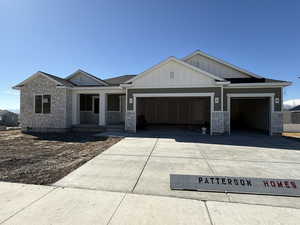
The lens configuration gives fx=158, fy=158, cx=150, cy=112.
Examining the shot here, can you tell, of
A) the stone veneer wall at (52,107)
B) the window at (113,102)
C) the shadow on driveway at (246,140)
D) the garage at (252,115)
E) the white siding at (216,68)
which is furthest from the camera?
the window at (113,102)

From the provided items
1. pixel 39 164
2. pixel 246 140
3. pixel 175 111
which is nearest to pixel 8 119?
pixel 39 164

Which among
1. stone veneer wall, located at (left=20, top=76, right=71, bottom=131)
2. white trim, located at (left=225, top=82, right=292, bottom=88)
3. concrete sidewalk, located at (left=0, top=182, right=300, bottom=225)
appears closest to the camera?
concrete sidewalk, located at (left=0, top=182, right=300, bottom=225)

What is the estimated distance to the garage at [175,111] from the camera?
17.2 meters

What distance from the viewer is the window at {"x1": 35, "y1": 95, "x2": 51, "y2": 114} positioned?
12.7 meters

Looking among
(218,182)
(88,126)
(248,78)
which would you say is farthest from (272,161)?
(88,126)

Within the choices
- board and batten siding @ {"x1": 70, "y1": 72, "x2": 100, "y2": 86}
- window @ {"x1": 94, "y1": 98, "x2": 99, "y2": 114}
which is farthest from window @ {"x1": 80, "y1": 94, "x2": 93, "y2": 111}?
board and batten siding @ {"x1": 70, "y1": 72, "x2": 100, "y2": 86}

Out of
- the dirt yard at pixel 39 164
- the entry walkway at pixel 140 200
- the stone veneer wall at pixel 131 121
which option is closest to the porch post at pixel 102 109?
the stone veneer wall at pixel 131 121

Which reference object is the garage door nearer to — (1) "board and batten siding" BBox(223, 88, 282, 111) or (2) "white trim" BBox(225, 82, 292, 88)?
(1) "board and batten siding" BBox(223, 88, 282, 111)

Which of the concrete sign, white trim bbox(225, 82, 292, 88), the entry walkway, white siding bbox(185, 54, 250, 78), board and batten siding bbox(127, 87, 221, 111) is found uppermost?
white siding bbox(185, 54, 250, 78)

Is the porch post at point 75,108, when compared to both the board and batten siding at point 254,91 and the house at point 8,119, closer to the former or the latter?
the board and batten siding at point 254,91

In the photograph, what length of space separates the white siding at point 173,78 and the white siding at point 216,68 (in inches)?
143

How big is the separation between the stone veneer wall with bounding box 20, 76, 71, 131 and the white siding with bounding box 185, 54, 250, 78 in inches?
457

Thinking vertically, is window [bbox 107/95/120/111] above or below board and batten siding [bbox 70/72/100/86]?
below

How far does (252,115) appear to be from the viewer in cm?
1493
